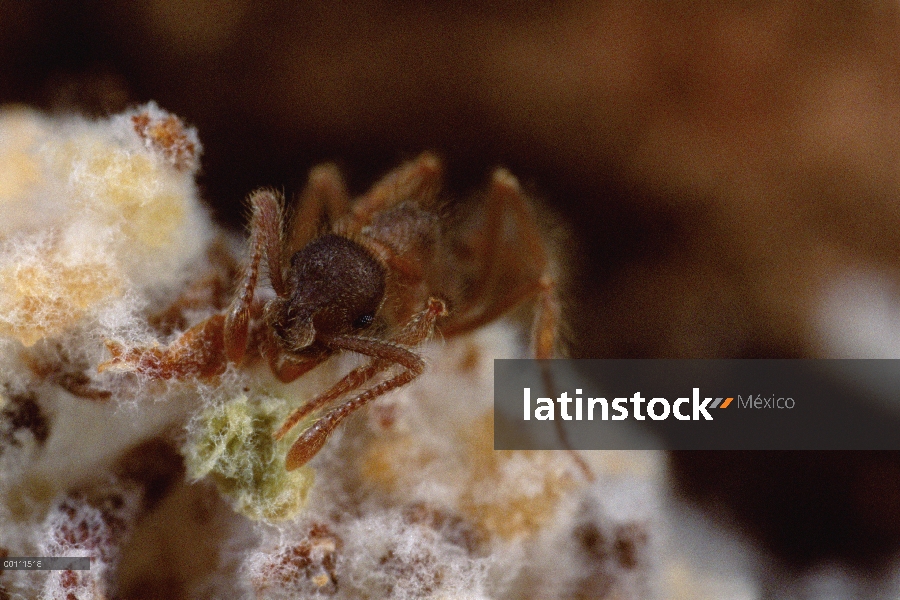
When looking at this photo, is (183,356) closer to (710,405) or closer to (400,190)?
(400,190)

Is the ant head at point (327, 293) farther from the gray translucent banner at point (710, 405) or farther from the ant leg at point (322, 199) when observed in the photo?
the gray translucent banner at point (710, 405)

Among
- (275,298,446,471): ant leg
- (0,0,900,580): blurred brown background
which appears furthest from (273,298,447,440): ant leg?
(0,0,900,580): blurred brown background

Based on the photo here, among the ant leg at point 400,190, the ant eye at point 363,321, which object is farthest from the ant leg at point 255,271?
the ant leg at point 400,190

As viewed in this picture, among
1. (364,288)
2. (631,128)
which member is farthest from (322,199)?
(631,128)

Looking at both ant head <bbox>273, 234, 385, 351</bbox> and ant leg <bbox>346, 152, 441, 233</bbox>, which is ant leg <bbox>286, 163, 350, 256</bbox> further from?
ant head <bbox>273, 234, 385, 351</bbox>

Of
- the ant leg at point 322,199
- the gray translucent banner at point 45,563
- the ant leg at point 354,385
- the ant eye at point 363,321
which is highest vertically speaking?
the ant leg at point 322,199

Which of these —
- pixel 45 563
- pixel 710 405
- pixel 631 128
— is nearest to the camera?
pixel 45 563
